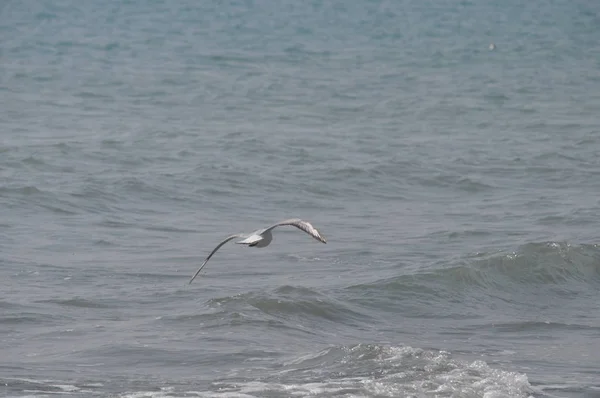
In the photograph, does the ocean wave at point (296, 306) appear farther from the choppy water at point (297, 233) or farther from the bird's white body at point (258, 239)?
the bird's white body at point (258, 239)

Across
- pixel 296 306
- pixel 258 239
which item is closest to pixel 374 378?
pixel 258 239

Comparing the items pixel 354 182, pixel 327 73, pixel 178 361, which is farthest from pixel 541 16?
pixel 178 361

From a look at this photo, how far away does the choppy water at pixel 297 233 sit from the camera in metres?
9.15

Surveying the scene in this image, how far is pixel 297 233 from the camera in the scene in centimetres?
1464

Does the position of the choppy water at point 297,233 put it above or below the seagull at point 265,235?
below

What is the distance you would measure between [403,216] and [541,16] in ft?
135

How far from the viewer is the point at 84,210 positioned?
1553 centimetres

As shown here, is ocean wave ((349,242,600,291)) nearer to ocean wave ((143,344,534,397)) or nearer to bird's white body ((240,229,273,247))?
ocean wave ((143,344,534,397))

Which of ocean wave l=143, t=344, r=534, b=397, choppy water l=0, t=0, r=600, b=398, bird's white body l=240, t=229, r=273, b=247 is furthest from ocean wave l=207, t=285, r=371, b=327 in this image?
bird's white body l=240, t=229, r=273, b=247

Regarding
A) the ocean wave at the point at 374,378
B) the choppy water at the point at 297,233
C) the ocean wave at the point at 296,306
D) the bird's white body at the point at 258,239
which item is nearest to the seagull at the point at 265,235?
the bird's white body at the point at 258,239

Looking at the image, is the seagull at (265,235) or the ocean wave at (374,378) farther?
the ocean wave at (374,378)

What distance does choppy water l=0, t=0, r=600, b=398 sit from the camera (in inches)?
360

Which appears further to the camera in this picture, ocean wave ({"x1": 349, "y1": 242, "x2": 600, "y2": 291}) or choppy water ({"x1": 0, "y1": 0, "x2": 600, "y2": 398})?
ocean wave ({"x1": 349, "y1": 242, "x2": 600, "y2": 291})

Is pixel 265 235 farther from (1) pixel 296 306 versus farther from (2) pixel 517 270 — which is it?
(2) pixel 517 270
